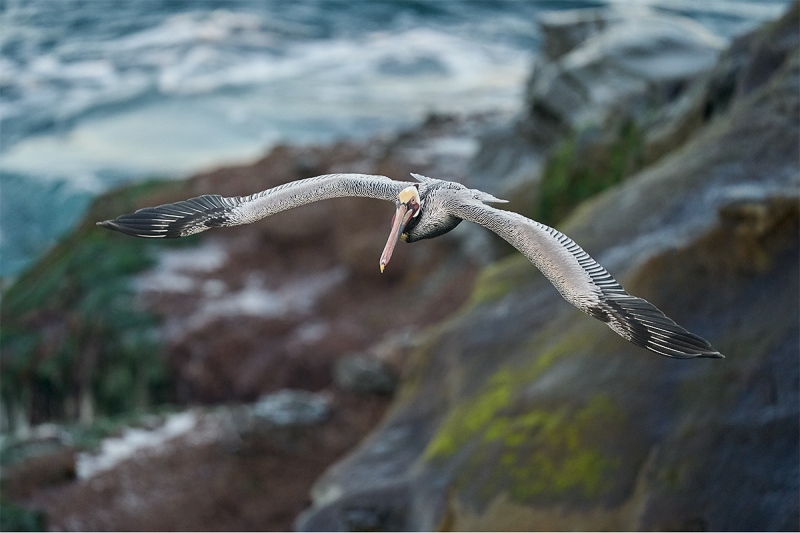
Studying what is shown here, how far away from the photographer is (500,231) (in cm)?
572

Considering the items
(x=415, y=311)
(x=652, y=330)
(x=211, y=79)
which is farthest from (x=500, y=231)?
(x=211, y=79)

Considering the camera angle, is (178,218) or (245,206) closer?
(245,206)

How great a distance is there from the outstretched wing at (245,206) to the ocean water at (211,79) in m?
23.3

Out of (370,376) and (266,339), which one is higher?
(370,376)

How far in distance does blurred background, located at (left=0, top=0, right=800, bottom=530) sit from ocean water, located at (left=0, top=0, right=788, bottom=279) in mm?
171

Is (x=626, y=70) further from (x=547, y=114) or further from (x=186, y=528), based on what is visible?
(x=186, y=528)

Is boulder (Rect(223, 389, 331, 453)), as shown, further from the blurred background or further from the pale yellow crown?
the pale yellow crown

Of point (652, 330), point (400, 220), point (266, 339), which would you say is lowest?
point (266, 339)

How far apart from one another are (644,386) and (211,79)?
106 ft

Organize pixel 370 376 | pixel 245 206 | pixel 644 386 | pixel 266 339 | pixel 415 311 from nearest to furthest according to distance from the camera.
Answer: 1. pixel 245 206
2. pixel 644 386
3. pixel 370 376
4. pixel 415 311
5. pixel 266 339

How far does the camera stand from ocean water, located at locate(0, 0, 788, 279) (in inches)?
1258

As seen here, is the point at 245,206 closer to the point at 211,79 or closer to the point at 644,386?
the point at 644,386

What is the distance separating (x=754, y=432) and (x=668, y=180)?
325 cm

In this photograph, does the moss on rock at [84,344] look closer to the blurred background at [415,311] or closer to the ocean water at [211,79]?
the blurred background at [415,311]
